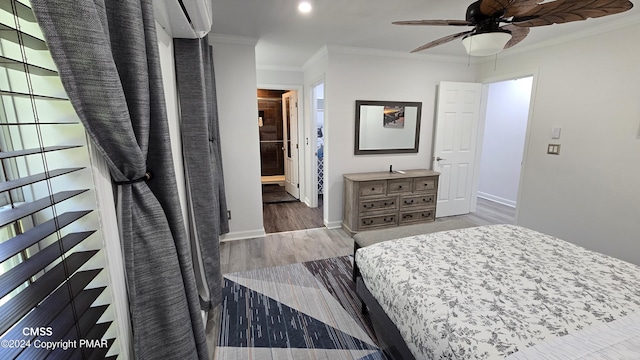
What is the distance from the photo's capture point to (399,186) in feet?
11.4

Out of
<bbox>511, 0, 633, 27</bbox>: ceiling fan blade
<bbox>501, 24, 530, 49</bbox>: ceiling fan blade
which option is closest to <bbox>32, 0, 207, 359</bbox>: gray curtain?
<bbox>511, 0, 633, 27</bbox>: ceiling fan blade

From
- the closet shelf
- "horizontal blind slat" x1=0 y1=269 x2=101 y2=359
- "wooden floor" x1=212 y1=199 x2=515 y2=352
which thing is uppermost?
the closet shelf

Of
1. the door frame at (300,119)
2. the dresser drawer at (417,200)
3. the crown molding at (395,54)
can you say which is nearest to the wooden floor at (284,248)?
the dresser drawer at (417,200)

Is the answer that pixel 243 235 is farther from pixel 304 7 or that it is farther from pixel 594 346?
pixel 594 346

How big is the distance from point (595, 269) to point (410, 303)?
1086 mm

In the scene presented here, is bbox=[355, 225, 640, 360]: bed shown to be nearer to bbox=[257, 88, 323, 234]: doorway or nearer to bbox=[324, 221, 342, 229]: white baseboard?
bbox=[324, 221, 342, 229]: white baseboard

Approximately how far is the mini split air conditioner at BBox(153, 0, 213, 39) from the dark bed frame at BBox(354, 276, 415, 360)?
6.23 ft

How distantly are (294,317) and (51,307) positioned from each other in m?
1.64

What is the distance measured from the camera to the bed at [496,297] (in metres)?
1.01

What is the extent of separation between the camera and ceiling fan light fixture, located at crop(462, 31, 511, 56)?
63.9 inches

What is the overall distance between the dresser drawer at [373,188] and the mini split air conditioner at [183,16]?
237cm

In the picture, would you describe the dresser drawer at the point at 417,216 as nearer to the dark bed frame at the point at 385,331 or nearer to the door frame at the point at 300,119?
the dark bed frame at the point at 385,331

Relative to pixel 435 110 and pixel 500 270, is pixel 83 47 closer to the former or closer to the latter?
pixel 500 270

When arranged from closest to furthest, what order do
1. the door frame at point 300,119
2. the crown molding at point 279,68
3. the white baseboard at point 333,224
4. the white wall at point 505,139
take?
the white baseboard at point 333,224, the crown molding at point 279,68, the door frame at point 300,119, the white wall at point 505,139
